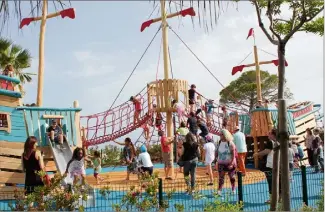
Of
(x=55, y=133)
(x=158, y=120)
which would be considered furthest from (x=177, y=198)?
(x=158, y=120)

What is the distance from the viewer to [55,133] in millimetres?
10625

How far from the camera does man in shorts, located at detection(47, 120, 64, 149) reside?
412 inches

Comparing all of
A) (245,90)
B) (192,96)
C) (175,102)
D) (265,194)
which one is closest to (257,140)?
(192,96)

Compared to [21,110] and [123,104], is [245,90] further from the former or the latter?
[21,110]

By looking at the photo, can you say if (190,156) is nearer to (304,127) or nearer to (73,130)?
(73,130)

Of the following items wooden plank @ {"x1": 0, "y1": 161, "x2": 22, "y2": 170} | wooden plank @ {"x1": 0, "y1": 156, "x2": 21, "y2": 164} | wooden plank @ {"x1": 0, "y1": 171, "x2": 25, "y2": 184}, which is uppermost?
wooden plank @ {"x1": 0, "y1": 156, "x2": 21, "y2": 164}

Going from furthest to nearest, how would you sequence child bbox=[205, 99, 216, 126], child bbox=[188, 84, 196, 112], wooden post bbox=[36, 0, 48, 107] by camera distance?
1. child bbox=[205, 99, 216, 126]
2. child bbox=[188, 84, 196, 112]
3. wooden post bbox=[36, 0, 48, 107]

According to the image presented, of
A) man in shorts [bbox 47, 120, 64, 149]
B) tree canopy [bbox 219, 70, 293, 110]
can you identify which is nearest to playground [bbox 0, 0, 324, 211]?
man in shorts [bbox 47, 120, 64, 149]

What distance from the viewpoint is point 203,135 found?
1355 centimetres

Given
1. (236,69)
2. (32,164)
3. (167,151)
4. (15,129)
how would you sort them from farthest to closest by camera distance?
(236,69)
(167,151)
(15,129)
(32,164)

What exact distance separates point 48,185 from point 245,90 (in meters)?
35.6

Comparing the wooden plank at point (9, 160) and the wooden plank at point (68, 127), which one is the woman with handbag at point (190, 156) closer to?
the wooden plank at point (68, 127)

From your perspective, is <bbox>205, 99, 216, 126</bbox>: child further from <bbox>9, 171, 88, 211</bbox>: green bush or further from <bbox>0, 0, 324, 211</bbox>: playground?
<bbox>9, 171, 88, 211</bbox>: green bush

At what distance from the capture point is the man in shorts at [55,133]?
10.5 meters
